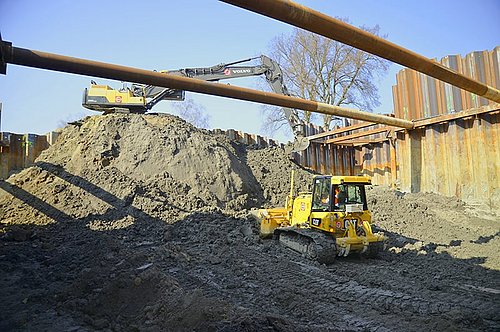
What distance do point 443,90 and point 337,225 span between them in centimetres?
833

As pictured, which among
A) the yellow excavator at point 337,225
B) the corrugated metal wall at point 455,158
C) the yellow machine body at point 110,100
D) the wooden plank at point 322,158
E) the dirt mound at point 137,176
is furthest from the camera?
the wooden plank at point 322,158

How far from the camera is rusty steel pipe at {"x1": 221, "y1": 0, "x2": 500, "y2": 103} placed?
3613 mm

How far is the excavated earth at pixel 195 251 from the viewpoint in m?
5.18

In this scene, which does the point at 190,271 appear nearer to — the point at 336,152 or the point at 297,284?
the point at 297,284

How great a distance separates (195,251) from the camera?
8727mm

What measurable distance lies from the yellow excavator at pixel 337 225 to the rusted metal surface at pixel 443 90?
267 inches

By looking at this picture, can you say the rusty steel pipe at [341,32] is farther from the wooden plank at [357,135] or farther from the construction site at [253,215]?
the wooden plank at [357,135]

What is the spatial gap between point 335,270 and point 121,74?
5.59 metres

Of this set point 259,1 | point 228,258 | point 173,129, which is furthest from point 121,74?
point 173,129

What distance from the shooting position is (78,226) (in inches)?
395

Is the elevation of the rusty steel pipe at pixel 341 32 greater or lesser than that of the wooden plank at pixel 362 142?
lesser

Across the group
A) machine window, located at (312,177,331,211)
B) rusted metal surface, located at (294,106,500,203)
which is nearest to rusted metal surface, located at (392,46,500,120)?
rusted metal surface, located at (294,106,500,203)

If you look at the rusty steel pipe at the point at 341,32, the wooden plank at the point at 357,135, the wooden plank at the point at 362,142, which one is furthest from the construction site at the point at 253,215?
the wooden plank at the point at 362,142

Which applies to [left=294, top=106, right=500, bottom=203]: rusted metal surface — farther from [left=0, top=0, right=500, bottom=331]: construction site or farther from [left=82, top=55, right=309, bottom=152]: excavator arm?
[left=82, top=55, right=309, bottom=152]: excavator arm
